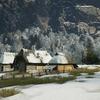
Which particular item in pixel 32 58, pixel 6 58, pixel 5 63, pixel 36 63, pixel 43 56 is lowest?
pixel 36 63

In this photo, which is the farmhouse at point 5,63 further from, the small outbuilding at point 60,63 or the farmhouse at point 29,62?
the small outbuilding at point 60,63

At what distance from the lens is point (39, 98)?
22297 mm

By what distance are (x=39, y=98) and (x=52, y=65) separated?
245 feet

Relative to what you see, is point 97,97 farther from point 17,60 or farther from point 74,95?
point 17,60

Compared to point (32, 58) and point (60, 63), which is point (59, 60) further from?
point (32, 58)

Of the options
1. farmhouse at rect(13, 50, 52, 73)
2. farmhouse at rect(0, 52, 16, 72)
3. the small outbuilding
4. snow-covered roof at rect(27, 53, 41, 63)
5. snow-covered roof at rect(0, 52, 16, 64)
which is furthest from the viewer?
snow-covered roof at rect(0, 52, 16, 64)

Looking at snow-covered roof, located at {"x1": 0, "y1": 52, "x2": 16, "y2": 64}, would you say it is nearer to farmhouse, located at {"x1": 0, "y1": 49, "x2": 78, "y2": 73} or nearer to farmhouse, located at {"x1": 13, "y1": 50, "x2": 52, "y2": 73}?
farmhouse, located at {"x1": 0, "y1": 49, "x2": 78, "y2": 73}

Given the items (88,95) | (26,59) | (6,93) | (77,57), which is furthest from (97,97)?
(77,57)

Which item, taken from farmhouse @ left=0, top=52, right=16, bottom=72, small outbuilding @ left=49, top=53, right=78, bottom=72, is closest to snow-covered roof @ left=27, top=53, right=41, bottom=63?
small outbuilding @ left=49, top=53, right=78, bottom=72

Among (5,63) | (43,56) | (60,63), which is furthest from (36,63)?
(5,63)

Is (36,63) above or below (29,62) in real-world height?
below

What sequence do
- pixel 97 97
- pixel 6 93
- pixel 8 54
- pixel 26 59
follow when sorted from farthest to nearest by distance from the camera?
1. pixel 8 54
2. pixel 26 59
3. pixel 6 93
4. pixel 97 97

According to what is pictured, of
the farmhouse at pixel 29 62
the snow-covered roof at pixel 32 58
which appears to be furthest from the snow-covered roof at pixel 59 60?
the snow-covered roof at pixel 32 58

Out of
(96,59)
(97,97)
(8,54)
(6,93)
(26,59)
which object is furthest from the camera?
(96,59)
